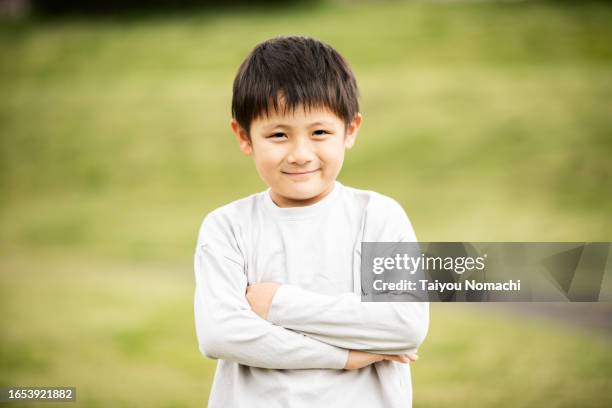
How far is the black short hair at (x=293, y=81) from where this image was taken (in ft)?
6.40

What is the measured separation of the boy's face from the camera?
1934 millimetres

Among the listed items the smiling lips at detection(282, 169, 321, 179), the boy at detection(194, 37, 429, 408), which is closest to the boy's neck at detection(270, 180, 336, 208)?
the boy at detection(194, 37, 429, 408)

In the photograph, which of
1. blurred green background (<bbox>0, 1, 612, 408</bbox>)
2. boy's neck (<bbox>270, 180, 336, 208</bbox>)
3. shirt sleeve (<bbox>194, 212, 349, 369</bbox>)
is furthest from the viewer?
blurred green background (<bbox>0, 1, 612, 408</bbox>)

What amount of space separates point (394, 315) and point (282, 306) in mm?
299

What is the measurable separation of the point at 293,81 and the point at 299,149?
19 cm

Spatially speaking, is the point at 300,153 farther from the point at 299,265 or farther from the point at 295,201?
the point at 299,265

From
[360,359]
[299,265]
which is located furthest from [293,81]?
[360,359]

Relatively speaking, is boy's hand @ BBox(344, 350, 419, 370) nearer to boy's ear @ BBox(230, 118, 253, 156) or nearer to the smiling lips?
the smiling lips

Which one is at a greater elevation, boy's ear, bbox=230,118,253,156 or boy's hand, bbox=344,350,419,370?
boy's ear, bbox=230,118,253,156

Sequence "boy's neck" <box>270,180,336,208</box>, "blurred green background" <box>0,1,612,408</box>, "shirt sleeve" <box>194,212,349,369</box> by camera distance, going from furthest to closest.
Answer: "blurred green background" <box>0,1,612,408</box> < "boy's neck" <box>270,180,336,208</box> < "shirt sleeve" <box>194,212,349,369</box>

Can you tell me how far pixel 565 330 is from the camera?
6422 mm

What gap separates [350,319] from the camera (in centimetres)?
190

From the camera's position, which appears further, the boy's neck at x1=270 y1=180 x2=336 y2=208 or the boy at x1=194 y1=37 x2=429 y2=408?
the boy's neck at x1=270 y1=180 x2=336 y2=208

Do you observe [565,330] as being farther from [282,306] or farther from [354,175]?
[354,175]
